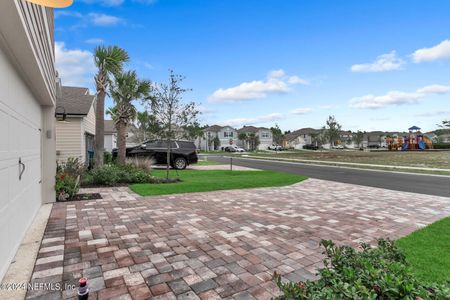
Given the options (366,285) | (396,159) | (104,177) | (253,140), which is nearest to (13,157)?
(366,285)

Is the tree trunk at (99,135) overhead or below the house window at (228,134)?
below

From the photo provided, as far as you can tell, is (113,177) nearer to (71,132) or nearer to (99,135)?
(99,135)

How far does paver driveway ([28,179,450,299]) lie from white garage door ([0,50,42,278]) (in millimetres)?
464

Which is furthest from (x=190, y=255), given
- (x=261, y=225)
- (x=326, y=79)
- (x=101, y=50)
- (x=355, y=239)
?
(x=326, y=79)

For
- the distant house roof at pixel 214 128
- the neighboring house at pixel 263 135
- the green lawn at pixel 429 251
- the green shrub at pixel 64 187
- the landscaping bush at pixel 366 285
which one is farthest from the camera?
the neighboring house at pixel 263 135

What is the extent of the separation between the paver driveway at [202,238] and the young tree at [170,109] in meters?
5.07

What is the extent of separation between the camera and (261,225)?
207 inches

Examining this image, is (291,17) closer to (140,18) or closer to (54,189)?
(140,18)

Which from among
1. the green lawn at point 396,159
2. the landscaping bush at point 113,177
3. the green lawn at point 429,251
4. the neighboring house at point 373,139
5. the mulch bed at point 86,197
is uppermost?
the neighboring house at point 373,139

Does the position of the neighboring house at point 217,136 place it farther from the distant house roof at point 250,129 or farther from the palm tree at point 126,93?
the palm tree at point 126,93

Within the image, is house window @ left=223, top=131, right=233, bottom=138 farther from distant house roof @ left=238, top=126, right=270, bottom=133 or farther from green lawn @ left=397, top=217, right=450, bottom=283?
green lawn @ left=397, top=217, right=450, bottom=283

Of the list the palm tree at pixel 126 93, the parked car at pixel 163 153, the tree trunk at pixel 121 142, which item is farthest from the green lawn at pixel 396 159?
the tree trunk at pixel 121 142

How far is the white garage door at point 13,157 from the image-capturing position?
3027mm

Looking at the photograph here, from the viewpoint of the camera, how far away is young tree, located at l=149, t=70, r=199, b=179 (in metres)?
11.7
